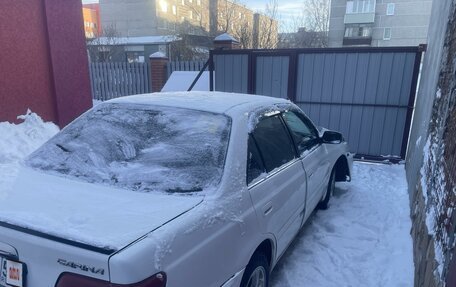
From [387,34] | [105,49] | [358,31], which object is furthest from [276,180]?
[387,34]

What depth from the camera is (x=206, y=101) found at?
8.98 ft

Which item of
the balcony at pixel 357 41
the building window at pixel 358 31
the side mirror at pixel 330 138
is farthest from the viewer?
the building window at pixel 358 31

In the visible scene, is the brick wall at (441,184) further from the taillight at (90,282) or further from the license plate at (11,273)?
the license plate at (11,273)

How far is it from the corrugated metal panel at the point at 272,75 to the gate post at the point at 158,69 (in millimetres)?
5686

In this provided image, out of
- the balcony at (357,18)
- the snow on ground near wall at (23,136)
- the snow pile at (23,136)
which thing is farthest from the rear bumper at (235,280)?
the balcony at (357,18)

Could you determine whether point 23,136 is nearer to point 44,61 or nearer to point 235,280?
point 44,61

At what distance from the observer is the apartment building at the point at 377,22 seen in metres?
39.3

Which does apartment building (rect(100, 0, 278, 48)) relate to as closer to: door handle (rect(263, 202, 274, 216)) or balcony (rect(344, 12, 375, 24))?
balcony (rect(344, 12, 375, 24))

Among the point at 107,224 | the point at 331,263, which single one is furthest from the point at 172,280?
the point at 331,263

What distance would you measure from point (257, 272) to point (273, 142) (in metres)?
1.03

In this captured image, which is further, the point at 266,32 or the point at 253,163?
the point at 266,32

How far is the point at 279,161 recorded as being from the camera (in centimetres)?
283

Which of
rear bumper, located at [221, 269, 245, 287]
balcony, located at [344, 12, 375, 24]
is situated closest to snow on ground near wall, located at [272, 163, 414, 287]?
rear bumper, located at [221, 269, 245, 287]

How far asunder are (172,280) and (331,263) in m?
2.35
